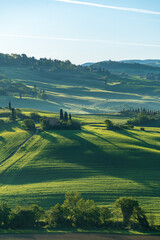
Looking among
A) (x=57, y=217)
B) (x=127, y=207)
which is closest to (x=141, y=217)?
(x=127, y=207)

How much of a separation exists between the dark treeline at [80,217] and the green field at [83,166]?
21.4 feet

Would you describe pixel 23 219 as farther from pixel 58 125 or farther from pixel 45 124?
pixel 58 125

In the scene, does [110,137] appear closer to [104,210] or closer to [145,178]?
[145,178]

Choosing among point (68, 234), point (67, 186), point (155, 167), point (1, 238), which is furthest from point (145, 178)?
point (1, 238)

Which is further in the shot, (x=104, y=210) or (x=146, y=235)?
(x=104, y=210)

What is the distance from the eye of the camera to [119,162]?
96.2m

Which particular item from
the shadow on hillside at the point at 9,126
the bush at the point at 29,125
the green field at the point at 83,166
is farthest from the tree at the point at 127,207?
the shadow on hillside at the point at 9,126

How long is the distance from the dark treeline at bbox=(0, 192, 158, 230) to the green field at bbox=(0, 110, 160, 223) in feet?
21.4

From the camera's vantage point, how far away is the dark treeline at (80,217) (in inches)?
2346

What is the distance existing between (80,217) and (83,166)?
3351cm

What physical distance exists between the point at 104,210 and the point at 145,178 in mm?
28154

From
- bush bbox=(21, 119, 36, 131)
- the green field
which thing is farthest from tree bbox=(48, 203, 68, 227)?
bush bbox=(21, 119, 36, 131)

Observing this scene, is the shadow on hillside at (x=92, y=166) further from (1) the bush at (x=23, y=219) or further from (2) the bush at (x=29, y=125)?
(1) the bush at (x=23, y=219)

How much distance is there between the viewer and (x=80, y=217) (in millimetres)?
60688
